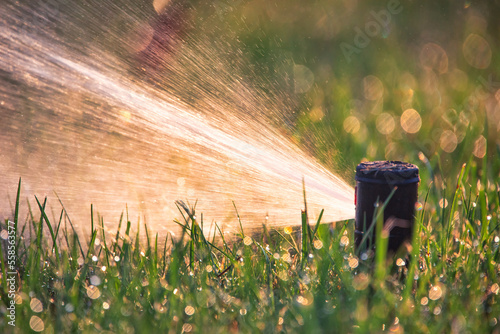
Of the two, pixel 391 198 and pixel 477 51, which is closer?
pixel 391 198

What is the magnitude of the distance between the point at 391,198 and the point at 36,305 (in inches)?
50.9

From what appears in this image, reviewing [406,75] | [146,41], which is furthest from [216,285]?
[406,75]

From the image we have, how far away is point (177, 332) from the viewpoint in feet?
5.13

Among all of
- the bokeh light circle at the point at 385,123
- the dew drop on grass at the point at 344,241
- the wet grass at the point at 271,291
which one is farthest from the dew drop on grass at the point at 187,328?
the bokeh light circle at the point at 385,123

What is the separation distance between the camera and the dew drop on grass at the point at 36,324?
1581mm

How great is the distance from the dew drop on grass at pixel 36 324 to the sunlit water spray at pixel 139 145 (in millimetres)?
1051

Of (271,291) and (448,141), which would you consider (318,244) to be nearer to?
(271,291)

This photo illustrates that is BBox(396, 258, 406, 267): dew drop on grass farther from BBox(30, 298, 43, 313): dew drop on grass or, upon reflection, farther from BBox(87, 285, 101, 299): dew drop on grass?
BBox(30, 298, 43, 313): dew drop on grass

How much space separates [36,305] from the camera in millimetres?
1745

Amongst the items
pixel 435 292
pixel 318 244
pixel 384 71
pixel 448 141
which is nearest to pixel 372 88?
pixel 384 71

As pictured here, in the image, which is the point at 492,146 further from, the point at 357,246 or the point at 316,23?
the point at 316,23

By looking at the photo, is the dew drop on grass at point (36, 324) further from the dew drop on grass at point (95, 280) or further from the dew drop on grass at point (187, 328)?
the dew drop on grass at point (187, 328)

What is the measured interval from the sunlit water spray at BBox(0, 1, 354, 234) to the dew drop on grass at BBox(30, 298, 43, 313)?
98 centimetres

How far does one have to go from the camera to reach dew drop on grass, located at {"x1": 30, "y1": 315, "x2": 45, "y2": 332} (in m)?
1.58
